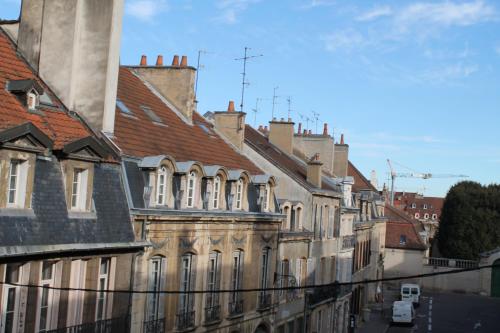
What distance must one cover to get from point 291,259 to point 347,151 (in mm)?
18603

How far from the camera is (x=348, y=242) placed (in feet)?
137

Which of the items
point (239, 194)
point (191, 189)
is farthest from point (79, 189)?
point (239, 194)

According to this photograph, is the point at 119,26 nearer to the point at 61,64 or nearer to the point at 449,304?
the point at 61,64

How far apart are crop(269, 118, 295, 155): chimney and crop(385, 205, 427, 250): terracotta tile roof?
33145 mm

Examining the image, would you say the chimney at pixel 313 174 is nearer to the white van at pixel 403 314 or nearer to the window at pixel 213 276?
the window at pixel 213 276

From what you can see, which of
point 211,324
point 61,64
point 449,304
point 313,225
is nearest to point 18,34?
point 61,64

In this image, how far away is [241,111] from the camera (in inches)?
1181

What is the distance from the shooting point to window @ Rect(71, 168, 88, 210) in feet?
52.7

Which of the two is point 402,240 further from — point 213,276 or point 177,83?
point 213,276

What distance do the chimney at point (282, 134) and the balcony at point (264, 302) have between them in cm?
1228

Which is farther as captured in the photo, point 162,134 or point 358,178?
point 358,178

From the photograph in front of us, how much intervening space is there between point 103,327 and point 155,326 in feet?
8.83

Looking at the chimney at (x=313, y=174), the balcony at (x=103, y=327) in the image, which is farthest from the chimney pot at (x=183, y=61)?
the balcony at (x=103, y=327)

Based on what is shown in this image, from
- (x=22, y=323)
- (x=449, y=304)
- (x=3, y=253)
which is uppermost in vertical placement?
(x=3, y=253)
